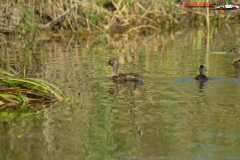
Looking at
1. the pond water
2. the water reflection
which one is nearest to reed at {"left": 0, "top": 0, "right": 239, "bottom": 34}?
the pond water

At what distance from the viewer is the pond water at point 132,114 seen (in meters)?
6.49

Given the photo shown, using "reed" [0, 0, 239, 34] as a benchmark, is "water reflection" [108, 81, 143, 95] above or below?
below

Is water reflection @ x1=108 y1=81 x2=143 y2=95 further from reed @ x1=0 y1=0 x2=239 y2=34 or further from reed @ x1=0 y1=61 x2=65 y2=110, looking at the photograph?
reed @ x1=0 y1=0 x2=239 y2=34

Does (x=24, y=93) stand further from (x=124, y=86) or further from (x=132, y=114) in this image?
(x=124, y=86)

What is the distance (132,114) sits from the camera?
8195 millimetres

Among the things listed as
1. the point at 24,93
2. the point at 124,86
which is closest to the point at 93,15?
the point at 124,86

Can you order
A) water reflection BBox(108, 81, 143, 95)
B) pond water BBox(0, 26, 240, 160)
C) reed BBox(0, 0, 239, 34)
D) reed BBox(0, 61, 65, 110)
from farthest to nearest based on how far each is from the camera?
reed BBox(0, 0, 239, 34) → water reflection BBox(108, 81, 143, 95) → reed BBox(0, 61, 65, 110) → pond water BBox(0, 26, 240, 160)

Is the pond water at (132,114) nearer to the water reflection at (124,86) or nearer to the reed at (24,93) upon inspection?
the water reflection at (124,86)

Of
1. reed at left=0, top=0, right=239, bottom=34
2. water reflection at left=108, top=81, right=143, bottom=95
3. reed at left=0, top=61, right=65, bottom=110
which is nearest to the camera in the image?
reed at left=0, top=61, right=65, bottom=110

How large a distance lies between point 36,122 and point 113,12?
49.2ft

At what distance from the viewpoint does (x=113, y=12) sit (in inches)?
889

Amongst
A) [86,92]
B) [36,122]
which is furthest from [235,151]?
[86,92]

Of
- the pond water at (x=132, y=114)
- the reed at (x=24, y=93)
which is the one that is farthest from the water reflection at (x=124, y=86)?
the reed at (x=24, y=93)

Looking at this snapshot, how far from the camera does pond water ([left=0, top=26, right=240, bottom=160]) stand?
6.49 meters
